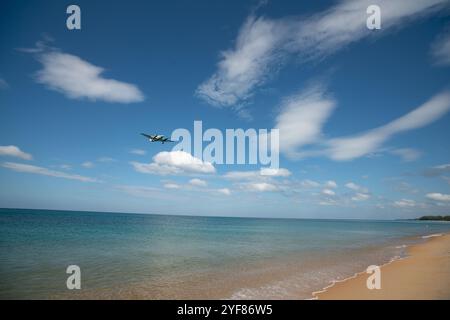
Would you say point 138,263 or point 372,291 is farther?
point 138,263

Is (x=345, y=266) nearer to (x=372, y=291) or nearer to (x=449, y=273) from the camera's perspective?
(x=449, y=273)

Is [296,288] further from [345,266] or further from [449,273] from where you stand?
[449,273]

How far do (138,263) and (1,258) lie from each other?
1070 cm

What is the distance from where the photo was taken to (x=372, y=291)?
430 inches
